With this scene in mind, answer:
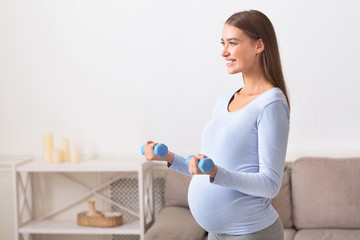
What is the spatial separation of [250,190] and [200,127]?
2.14m

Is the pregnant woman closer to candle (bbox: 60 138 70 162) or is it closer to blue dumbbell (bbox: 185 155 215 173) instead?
blue dumbbell (bbox: 185 155 215 173)

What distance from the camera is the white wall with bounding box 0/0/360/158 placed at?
11.0 ft

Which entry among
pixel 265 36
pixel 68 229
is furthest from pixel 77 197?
pixel 265 36

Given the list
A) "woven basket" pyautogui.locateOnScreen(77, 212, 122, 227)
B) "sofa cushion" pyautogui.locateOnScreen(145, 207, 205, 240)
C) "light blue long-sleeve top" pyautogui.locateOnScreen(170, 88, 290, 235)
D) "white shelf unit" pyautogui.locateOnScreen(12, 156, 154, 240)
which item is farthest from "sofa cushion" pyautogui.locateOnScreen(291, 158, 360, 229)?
"light blue long-sleeve top" pyautogui.locateOnScreen(170, 88, 290, 235)

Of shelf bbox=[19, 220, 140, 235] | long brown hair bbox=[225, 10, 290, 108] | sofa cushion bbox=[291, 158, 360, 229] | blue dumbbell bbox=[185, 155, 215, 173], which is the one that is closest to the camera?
blue dumbbell bbox=[185, 155, 215, 173]

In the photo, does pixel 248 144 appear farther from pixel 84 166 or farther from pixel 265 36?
pixel 84 166

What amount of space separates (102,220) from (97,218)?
34 mm

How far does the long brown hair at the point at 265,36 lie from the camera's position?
4.78 ft

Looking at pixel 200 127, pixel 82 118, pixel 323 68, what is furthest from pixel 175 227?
pixel 323 68

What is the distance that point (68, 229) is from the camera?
335 centimetres

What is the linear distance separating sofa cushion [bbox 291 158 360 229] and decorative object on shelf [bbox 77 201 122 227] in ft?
3.40

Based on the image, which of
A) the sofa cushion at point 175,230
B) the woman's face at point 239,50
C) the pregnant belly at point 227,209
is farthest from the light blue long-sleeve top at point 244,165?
the sofa cushion at point 175,230

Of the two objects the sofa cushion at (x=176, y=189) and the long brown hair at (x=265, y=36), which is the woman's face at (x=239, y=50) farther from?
the sofa cushion at (x=176, y=189)

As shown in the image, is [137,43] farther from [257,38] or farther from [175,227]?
[257,38]
